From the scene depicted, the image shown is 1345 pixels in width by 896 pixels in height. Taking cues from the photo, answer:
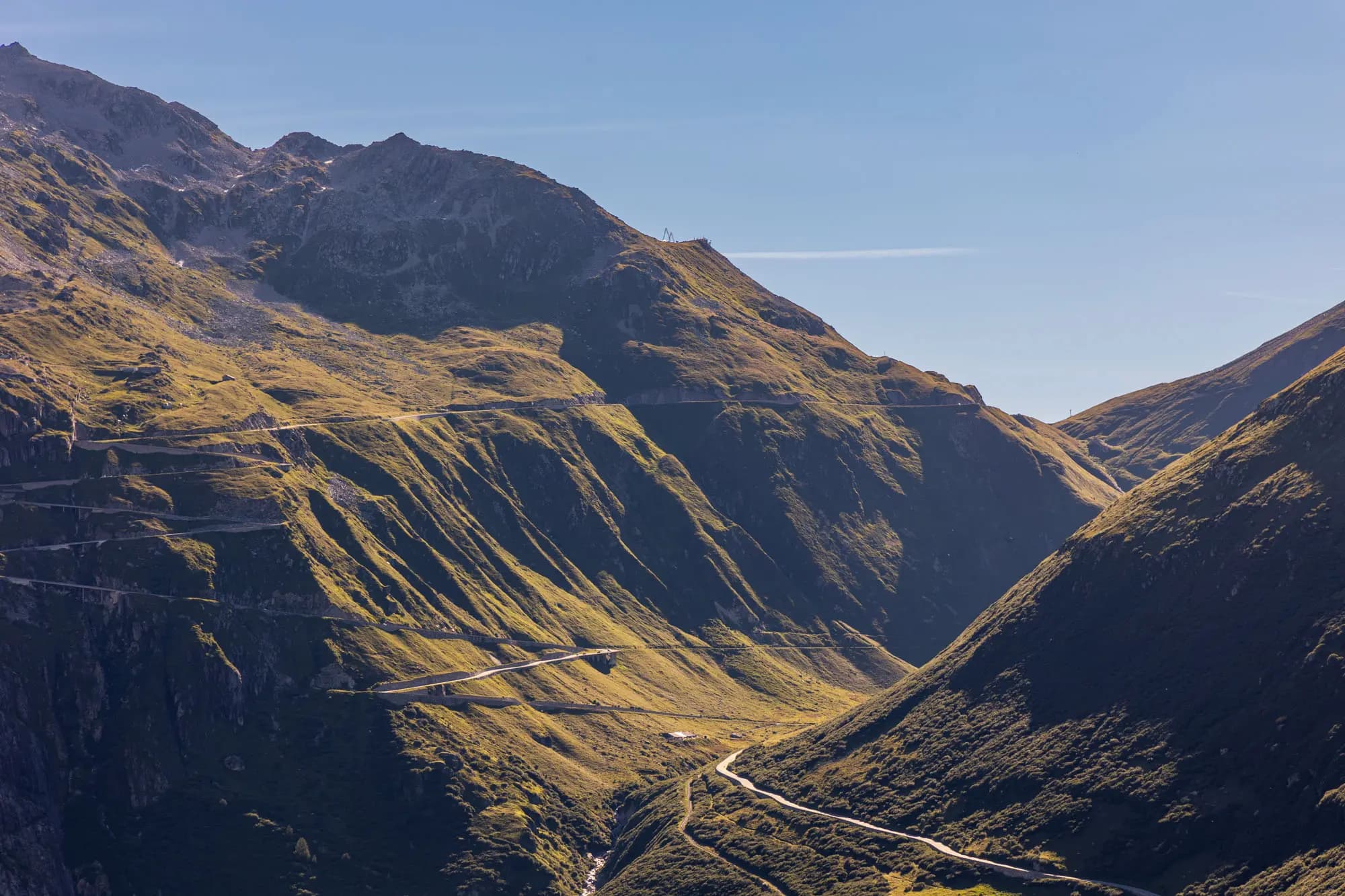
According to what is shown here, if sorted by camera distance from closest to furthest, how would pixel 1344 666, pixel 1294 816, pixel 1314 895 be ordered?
1. pixel 1314 895
2. pixel 1294 816
3. pixel 1344 666

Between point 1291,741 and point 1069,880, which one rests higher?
point 1291,741

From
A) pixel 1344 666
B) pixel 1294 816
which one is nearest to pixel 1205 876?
pixel 1294 816

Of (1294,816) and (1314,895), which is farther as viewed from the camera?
(1294,816)

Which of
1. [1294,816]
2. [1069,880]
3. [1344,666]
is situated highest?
[1344,666]

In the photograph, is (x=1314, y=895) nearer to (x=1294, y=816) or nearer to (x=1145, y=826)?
(x=1294, y=816)

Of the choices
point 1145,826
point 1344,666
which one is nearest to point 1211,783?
point 1145,826

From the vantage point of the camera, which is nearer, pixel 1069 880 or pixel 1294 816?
pixel 1294 816

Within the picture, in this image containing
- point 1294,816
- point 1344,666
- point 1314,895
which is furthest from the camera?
point 1344,666

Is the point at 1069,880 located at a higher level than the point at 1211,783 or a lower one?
→ lower

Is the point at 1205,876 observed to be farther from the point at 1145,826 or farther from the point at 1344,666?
the point at 1344,666
